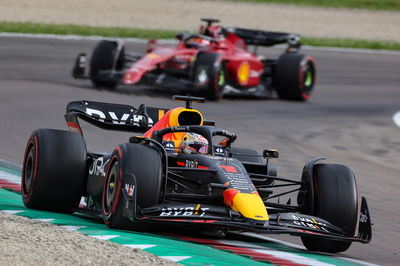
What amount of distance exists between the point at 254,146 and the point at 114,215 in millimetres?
7651

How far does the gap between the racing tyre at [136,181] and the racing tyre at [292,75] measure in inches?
560

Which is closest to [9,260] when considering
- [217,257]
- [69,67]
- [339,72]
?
[217,257]

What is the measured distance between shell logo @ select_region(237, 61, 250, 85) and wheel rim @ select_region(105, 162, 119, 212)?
13.2 meters

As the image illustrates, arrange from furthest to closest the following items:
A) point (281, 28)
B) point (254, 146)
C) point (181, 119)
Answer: point (281, 28), point (254, 146), point (181, 119)

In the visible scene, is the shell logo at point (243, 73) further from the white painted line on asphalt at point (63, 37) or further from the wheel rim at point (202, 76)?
the white painted line on asphalt at point (63, 37)

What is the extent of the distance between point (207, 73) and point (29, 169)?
11032 millimetres

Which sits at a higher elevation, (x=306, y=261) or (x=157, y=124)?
(x=157, y=124)

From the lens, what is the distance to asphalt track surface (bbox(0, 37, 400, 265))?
516 inches

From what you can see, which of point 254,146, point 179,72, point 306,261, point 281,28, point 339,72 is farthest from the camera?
point 281,28

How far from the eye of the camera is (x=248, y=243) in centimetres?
879

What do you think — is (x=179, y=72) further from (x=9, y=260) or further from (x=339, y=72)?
(x=9, y=260)

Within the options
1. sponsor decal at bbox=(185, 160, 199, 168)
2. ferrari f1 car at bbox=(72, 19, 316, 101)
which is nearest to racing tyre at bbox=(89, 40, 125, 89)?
ferrari f1 car at bbox=(72, 19, 316, 101)

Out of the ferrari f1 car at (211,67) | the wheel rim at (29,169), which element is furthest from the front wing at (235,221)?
the ferrari f1 car at (211,67)

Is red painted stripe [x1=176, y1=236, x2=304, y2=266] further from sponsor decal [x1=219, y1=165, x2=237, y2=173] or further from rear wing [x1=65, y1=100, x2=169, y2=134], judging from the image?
rear wing [x1=65, y1=100, x2=169, y2=134]
